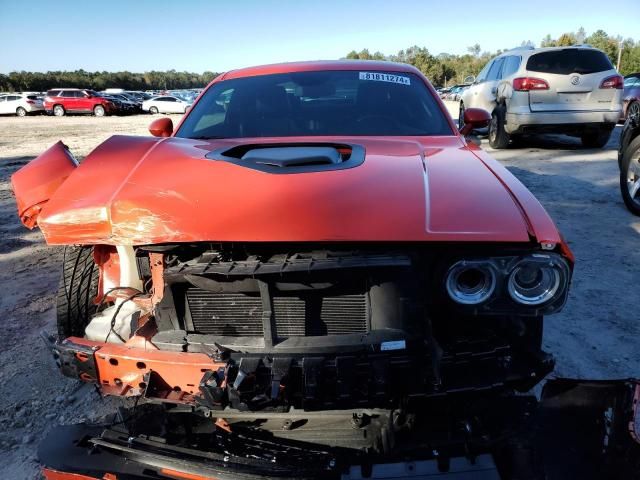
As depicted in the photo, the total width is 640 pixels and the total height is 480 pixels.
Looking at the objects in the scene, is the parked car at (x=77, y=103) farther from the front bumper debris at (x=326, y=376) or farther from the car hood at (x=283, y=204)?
the front bumper debris at (x=326, y=376)

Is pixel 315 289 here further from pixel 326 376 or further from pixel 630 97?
pixel 630 97

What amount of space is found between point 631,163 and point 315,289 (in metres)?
5.10

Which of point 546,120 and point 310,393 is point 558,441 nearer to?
point 310,393

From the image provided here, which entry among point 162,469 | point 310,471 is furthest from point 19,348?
point 310,471

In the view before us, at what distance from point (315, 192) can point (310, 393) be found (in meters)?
0.67

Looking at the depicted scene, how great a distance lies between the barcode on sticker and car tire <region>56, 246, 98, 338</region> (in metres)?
1.51

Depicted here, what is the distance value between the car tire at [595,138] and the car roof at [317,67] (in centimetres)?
697

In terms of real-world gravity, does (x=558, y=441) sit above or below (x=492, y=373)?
below

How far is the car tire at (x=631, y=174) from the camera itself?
5.23 m

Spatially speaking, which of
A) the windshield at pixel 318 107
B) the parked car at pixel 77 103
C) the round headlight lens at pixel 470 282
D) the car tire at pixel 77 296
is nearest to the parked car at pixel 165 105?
the parked car at pixel 77 103

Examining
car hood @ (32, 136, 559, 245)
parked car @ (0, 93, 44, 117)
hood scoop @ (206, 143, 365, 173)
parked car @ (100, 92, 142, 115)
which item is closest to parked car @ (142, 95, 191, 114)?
parked car @ (100, 92, 142, 115)

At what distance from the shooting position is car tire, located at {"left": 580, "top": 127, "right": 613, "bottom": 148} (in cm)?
905

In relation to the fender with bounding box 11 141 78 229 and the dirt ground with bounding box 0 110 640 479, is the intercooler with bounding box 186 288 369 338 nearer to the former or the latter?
the fender with bounding box 11 141 78 229

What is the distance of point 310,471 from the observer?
1.57 metres
